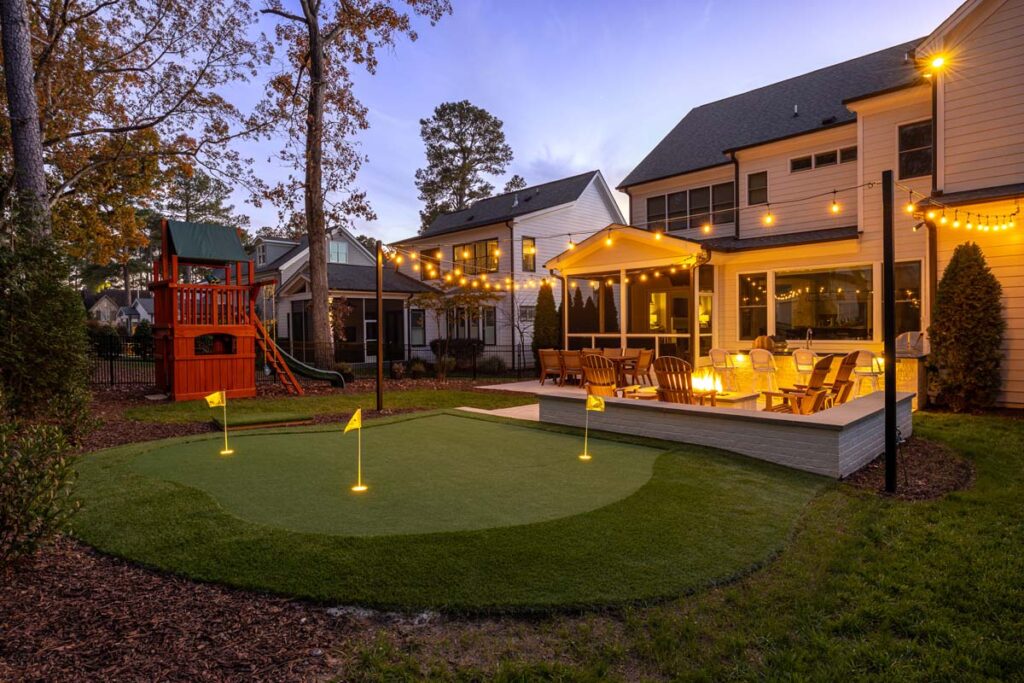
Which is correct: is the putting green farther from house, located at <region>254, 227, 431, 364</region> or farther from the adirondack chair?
house, located at <region>254, 227, 431, 364</region>

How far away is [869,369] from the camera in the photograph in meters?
10.6

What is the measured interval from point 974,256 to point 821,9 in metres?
7.59

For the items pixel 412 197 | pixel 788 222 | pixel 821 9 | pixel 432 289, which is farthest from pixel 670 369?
pixel 412 197

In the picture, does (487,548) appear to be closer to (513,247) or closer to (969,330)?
(969,330)

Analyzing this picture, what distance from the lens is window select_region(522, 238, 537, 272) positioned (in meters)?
22.6

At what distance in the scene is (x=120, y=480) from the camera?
18.3 ft

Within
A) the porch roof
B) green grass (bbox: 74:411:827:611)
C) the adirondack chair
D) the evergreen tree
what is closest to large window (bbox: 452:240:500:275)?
the evergreen tree

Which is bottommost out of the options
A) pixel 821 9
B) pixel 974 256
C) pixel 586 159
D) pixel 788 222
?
pixel 974 256

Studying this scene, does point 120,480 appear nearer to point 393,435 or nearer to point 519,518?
point 393,435

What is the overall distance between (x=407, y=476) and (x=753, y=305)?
35.9 ft

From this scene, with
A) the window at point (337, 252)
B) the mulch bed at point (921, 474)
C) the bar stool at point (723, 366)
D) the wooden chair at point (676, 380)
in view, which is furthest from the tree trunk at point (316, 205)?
the mulch bed at point (921, 474)

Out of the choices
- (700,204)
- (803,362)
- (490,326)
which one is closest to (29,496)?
(803,362)

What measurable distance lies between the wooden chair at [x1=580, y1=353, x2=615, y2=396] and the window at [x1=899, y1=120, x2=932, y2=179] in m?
7.81

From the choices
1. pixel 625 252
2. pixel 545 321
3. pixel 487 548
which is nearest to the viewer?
pixel 487 548
